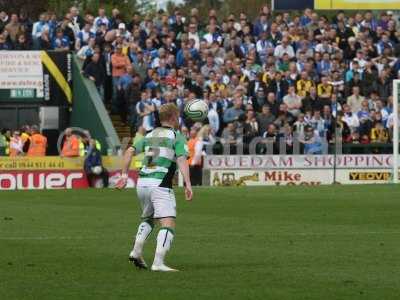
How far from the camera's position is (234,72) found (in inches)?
1531

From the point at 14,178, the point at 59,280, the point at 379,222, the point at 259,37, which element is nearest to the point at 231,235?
the point at 379,222

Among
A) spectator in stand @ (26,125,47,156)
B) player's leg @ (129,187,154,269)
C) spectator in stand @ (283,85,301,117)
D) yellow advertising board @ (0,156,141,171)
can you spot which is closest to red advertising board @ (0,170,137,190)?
yellow advertising board @ (0,156,141,171)

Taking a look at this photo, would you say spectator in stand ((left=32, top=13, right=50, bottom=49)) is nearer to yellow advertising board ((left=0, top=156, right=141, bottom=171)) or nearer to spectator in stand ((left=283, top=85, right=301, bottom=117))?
yellow advertising board ((left=0, top=156, right=141, bottom=171))

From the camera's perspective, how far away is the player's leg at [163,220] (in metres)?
13.6

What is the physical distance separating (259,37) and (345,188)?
9.43m

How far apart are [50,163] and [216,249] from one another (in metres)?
18.8

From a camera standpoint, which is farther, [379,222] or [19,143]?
[19,143]

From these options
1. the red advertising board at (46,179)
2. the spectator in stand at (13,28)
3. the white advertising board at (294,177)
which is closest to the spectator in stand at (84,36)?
the spectator in stand at (13,28)

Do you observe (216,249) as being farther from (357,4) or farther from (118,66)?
(357,4)

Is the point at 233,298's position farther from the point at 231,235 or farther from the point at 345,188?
the point at 345,188

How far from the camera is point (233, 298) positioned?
11469 mm

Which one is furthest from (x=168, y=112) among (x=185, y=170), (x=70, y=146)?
(x=70, y=146)

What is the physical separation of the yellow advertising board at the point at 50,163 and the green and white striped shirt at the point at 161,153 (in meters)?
20.9

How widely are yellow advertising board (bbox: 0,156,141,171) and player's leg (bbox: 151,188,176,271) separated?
21.1 meters
